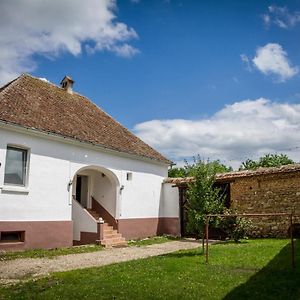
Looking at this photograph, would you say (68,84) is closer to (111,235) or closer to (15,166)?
(15,166)

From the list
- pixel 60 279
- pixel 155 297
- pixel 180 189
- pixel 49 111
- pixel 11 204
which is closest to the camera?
pixel 155 297

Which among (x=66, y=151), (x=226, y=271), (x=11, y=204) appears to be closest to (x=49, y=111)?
(x=66, y=151)

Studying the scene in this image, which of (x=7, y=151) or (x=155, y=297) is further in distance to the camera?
(x=7, y=151)

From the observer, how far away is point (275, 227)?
55.1 feet

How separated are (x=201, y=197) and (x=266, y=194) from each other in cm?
572

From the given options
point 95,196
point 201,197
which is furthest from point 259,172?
point 95,196

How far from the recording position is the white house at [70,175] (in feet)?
45.1

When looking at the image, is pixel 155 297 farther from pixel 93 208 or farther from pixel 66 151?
pixel 93 208

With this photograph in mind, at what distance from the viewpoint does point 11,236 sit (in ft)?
44.5

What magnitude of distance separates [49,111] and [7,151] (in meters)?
3.68

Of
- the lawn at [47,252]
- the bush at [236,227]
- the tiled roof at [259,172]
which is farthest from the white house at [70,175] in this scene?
the bush at [236,227]

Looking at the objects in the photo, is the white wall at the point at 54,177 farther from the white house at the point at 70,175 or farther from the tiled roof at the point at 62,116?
the tiled roof at the point at 62,116

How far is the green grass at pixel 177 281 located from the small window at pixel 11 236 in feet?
16.9

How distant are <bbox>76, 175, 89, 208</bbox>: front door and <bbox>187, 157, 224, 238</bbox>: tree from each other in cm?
774
